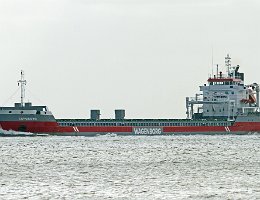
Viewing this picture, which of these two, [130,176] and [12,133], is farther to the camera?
[12,133]

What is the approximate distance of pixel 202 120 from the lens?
498ft

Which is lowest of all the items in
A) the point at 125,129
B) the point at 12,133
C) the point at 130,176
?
the point at 130,176

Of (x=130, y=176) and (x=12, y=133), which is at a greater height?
(x=12, y=133)

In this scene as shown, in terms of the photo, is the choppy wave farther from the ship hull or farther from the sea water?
the sea water

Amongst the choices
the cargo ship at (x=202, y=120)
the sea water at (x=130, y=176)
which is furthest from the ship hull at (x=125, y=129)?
the sea water at (x=130, y=176)

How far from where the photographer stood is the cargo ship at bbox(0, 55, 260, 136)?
140000 mm

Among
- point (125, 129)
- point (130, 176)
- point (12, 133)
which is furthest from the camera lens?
Result: point (125, 129)

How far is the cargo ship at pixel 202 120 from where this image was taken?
140000mm

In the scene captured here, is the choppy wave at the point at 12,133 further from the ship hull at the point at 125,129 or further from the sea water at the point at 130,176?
the sea water at the point at 130,176

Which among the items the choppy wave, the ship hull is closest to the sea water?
the ship hull

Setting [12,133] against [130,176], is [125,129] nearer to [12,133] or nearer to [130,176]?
[12,133]

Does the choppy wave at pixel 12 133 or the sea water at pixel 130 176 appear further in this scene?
the choppy wave at pixel 12 133

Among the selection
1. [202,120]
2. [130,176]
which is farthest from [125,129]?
[130,176]

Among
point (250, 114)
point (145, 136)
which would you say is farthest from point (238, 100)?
point (145, 136)
